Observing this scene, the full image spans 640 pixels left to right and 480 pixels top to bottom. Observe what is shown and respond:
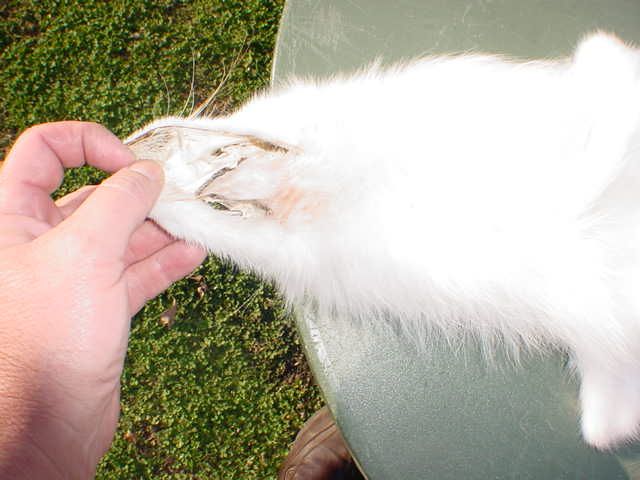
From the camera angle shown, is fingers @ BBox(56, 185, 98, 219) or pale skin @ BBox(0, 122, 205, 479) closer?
pale skin @ BBox(0, 122, 205, 479)

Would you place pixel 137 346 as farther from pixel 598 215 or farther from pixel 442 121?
pixel 598 215

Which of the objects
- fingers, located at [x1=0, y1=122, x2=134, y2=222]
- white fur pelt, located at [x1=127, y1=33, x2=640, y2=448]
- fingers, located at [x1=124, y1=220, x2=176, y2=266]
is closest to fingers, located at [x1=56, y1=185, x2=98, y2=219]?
fingers, located at [x1=0, y1=122, x2=134, y2=222]

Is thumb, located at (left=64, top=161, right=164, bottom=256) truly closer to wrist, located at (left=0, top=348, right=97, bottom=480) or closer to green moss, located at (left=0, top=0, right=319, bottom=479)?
wrist, located at (left=0, top=348, right=97, bottom=480)

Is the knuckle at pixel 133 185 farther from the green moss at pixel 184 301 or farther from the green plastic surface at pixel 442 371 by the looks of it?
the green moss at pixel 184 301

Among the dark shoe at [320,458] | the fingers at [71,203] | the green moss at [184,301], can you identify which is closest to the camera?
the fingers at [71,203]

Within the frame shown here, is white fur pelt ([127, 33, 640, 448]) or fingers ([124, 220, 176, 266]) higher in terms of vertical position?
white fur pelt ([127, 33, 640, 448])

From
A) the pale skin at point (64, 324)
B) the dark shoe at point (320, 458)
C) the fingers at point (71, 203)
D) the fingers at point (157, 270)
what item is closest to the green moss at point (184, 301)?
the dark shoe at point (320, 458)

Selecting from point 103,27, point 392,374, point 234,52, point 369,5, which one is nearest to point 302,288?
point 392,374
